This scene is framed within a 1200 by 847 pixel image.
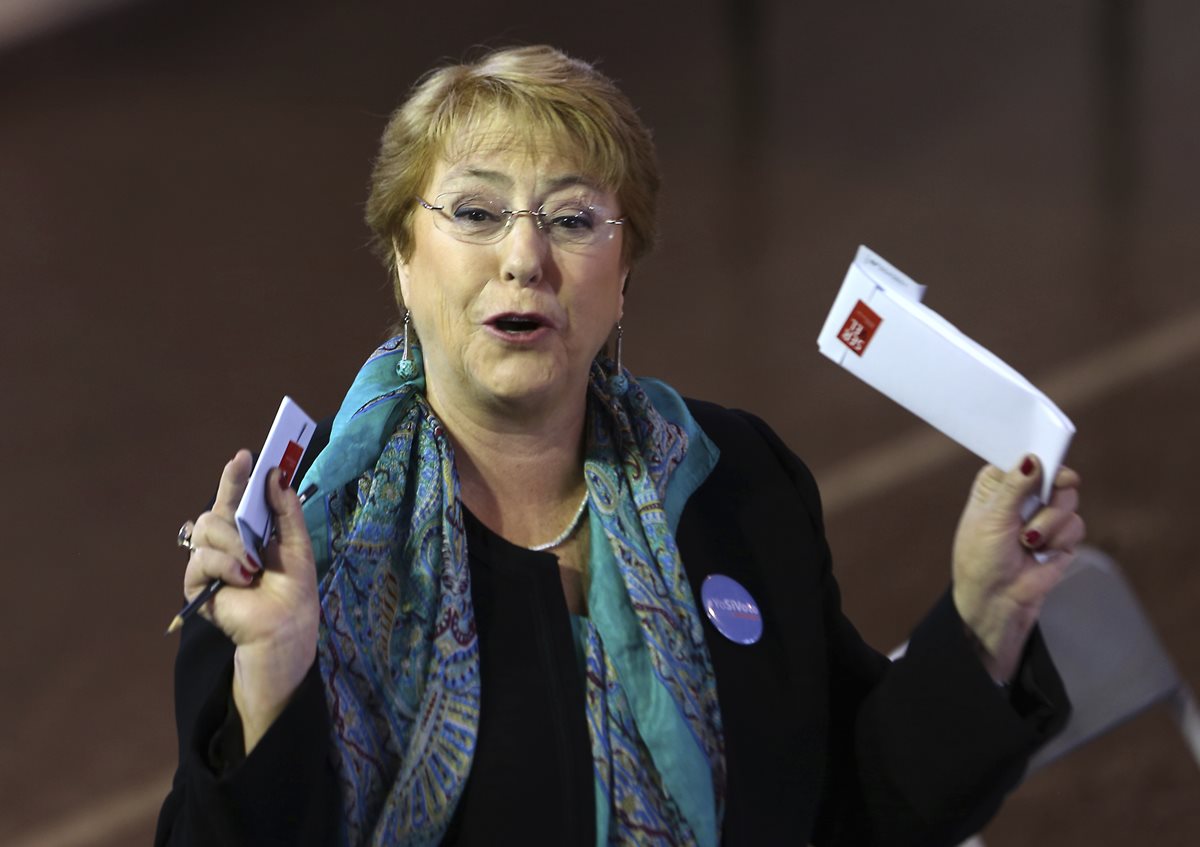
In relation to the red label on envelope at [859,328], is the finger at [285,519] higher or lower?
lower

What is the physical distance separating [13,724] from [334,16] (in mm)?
3800

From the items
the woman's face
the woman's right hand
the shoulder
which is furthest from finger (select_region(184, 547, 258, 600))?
the shoulder

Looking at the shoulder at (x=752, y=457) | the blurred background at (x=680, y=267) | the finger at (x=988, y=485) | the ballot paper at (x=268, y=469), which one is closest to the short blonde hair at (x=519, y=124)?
the shoulder at (x=752, y=457)

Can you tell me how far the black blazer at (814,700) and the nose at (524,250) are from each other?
0.33 metres

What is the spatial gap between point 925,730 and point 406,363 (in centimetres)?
73

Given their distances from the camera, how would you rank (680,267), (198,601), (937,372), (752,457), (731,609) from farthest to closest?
1. (680,267)
2. (752,457)
3. (731,609)
4. (937,372)
5. (198,601)

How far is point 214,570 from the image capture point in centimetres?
149

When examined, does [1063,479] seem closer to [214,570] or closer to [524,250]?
[524,250]

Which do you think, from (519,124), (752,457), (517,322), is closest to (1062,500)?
(752,457)

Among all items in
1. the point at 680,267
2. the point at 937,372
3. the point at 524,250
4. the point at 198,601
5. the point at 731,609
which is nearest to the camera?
the point at 198,601

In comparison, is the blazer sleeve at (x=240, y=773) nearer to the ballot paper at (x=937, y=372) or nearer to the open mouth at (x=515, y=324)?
the open mouth at (x=515, y=324)

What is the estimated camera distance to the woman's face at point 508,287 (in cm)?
179

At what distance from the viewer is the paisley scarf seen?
65.6 inches

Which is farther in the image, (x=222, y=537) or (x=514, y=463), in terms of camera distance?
(x=514, y=463)
